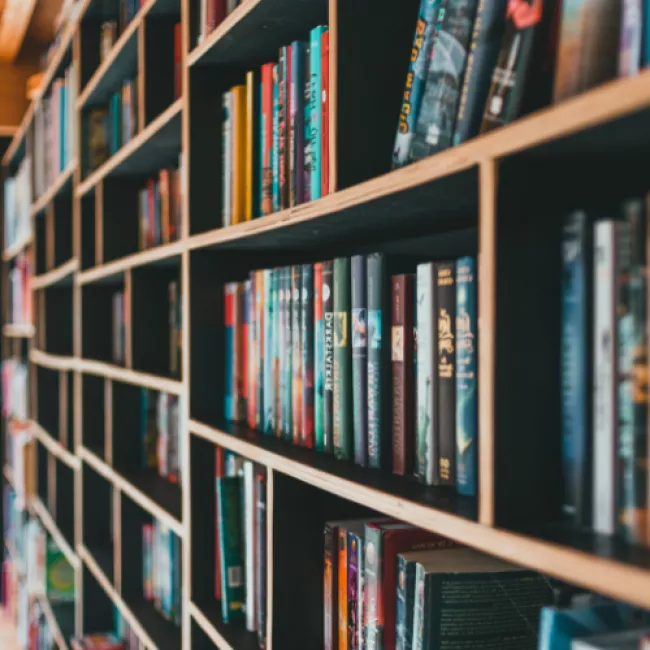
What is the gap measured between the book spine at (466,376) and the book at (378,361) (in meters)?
0.17

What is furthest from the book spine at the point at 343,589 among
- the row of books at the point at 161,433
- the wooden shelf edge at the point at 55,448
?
the wooden shelf edge at the point at 55,448

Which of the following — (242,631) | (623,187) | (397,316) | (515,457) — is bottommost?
(242,631)

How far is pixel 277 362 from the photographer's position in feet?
4.23

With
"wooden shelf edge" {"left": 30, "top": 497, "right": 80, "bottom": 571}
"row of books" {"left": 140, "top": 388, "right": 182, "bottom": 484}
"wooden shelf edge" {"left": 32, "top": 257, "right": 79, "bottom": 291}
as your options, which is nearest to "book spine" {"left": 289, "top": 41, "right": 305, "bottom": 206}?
"row of books" {"left": 140, "top": 388, "right": 182, "bottom": 484}

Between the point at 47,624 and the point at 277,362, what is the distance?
2238mm

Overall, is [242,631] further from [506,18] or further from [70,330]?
[70,330]

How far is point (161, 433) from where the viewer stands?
6.71 ft

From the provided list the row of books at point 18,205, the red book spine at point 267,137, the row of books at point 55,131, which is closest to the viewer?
the red book spine at point 267,137

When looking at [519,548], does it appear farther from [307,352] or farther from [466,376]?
[307,352]

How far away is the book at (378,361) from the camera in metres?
→ 0.99

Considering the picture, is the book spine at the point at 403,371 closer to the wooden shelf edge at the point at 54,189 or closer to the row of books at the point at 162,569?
the row of books at the point at 162,569

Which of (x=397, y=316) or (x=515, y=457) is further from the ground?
(x=397, y=316)

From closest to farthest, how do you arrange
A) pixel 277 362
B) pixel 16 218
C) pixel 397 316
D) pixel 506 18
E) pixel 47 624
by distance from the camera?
pixel 506 18 → pixel 397 316 → pixel 277 362 → pixel 47 624 → pixel 16 218

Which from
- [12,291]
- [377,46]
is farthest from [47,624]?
[377,46]
